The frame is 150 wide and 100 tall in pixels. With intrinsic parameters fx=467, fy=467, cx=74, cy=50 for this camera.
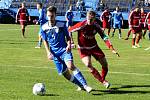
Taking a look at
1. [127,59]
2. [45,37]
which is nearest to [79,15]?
[127,59]

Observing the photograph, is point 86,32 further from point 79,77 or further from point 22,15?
point 22,15

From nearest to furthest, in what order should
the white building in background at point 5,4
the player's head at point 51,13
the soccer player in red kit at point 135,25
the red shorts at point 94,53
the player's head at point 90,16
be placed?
the player's head at point 51,13, the player's head at point 90,16, the red shorts at point 94,53, the soccer player in red kit at point 135,25, the white building in background at point 5,4

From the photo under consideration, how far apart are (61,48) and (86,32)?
1213 millimetres

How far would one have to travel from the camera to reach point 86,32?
12.3 metres

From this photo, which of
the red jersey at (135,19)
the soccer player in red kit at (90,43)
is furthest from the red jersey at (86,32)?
the red jersey at (135,19)

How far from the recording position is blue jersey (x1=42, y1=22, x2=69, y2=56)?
11.2m

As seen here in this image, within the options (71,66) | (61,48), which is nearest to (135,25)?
(61,48)

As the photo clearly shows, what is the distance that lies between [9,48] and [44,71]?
8857 mm

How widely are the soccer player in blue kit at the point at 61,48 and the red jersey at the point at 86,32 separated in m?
0.97

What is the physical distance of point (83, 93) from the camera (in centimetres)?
1143

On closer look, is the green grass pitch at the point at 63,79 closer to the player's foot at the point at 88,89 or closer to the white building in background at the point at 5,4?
the player's foot at the point at 88,89

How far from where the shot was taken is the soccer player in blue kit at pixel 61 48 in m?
11.2

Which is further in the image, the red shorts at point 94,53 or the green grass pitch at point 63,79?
the red shorts at point 94,53

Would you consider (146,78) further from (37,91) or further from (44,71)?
(37,91)
